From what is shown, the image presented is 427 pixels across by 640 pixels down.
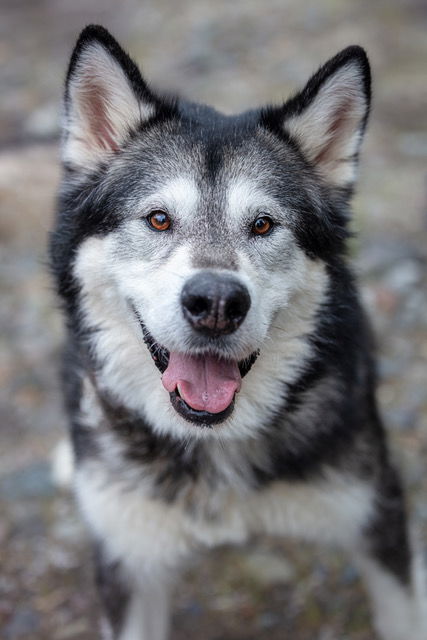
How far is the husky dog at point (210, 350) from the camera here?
3.03 metres

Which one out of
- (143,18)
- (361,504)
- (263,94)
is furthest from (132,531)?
(143,18)

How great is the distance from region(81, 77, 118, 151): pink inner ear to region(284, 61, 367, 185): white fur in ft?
2.40

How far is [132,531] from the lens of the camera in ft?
10.9

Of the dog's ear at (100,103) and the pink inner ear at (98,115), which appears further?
the pink inner ear at (98,115)

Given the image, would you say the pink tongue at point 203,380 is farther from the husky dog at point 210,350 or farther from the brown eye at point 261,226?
the brown eye at point 261,226

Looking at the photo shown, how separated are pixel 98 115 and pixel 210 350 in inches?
45.0

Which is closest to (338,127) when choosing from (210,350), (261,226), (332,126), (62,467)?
(332,126)

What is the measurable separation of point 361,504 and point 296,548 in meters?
0.98

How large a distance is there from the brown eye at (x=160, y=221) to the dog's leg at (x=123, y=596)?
1.44m

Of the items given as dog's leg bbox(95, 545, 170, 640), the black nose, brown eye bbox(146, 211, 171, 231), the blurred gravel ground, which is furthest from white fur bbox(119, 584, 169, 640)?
brown eye bbox(146, 211, 171, 231)

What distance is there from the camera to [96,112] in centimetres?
329

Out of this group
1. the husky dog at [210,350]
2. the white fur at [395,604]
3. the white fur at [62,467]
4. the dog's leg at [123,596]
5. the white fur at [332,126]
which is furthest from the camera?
the white fur at [62,467]

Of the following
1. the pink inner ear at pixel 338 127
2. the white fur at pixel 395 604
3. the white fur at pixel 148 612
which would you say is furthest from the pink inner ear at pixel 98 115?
the white fur at pixel 395 604

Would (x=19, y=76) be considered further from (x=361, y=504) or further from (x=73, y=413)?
(x=361, y=504)
